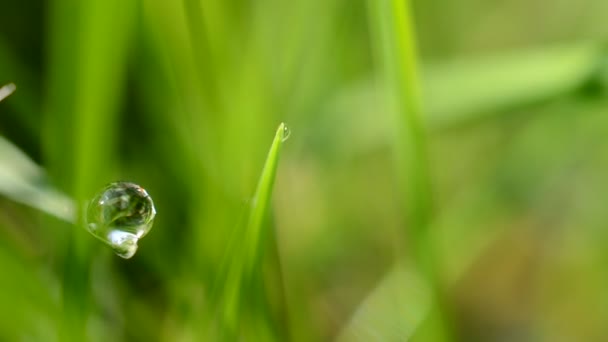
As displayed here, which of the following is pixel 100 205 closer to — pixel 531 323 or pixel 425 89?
pixel 425 89

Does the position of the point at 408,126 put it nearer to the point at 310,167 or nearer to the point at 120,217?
the point at 120,217

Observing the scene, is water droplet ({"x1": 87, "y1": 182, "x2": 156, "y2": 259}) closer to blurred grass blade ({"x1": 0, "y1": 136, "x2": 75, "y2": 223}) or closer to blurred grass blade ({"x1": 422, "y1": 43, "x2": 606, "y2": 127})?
blurred grass blade ({"x1": 0, "y1": 136, "x2": 75, "y2": 223})

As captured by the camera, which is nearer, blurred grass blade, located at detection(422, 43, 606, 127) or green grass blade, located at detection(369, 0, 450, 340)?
green grass blade, located at detection(369, 0, 450, 340)

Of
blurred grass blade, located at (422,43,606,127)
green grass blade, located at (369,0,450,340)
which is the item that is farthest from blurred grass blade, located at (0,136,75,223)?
blurred grass blade, located at (422,43,606,127)

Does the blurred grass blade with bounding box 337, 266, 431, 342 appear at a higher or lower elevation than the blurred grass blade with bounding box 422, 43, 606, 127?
lower

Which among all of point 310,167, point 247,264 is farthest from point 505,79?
point 247,264

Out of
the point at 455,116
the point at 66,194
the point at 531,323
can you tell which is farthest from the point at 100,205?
the point at 531,323

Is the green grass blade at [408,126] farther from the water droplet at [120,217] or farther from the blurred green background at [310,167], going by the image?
the water droplet at [120,217]
